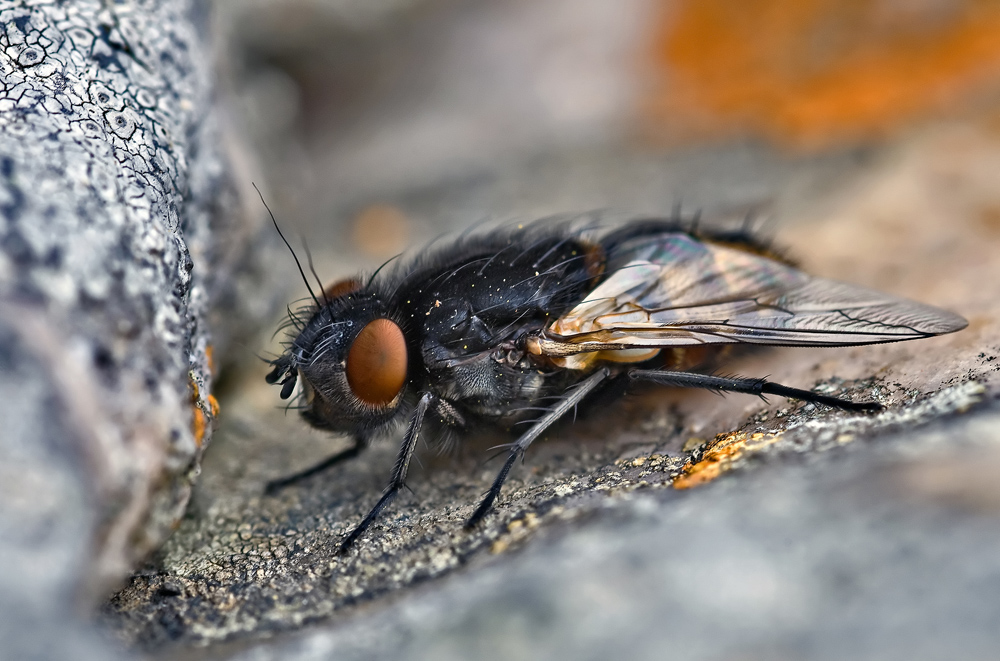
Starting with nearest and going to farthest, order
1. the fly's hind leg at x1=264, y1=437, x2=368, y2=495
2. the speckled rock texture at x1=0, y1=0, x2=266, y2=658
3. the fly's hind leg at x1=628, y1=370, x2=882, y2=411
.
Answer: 1. the speckled rock texture at x1=0, y1=0, x2=266, y2=658
2. the fly's hind leg at x1=628, y1=370, x2=882, y2=411
3. the fly's hind leg at x1=264, y1=437, x2=368, y2=495

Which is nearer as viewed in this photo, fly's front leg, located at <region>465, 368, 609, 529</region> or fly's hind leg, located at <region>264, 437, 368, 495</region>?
fly's front leg, located at <region>465, 368, 609, 529</region>

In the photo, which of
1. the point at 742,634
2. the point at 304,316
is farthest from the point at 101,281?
the point at 742,634

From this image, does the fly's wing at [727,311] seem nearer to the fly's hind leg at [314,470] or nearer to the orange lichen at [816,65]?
the fly's hind leg at [314,470]

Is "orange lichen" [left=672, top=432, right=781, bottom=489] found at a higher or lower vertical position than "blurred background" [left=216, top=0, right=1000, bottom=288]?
lower

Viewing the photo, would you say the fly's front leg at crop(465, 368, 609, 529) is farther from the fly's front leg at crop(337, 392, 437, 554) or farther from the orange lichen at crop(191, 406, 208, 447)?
the orange lichen at crop(191, 406, 208, 447)

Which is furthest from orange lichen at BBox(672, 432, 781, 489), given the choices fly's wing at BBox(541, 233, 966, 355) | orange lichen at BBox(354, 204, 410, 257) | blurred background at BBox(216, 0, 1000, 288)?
orange lichen at BBox(354, 204, 410, 257)

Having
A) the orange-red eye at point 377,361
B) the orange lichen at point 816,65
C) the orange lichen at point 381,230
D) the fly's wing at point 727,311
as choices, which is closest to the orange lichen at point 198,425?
the orange-red eye at point 377,361

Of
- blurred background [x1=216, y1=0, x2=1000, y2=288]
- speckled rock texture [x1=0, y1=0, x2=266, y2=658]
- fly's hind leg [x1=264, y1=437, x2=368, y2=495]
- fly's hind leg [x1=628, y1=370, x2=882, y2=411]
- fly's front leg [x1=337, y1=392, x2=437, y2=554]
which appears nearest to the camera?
speckled rock texture [x1=0, y1=0, x2=266, y2=658]

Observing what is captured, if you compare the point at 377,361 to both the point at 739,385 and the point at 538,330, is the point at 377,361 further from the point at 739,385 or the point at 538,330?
the point at 739,385
